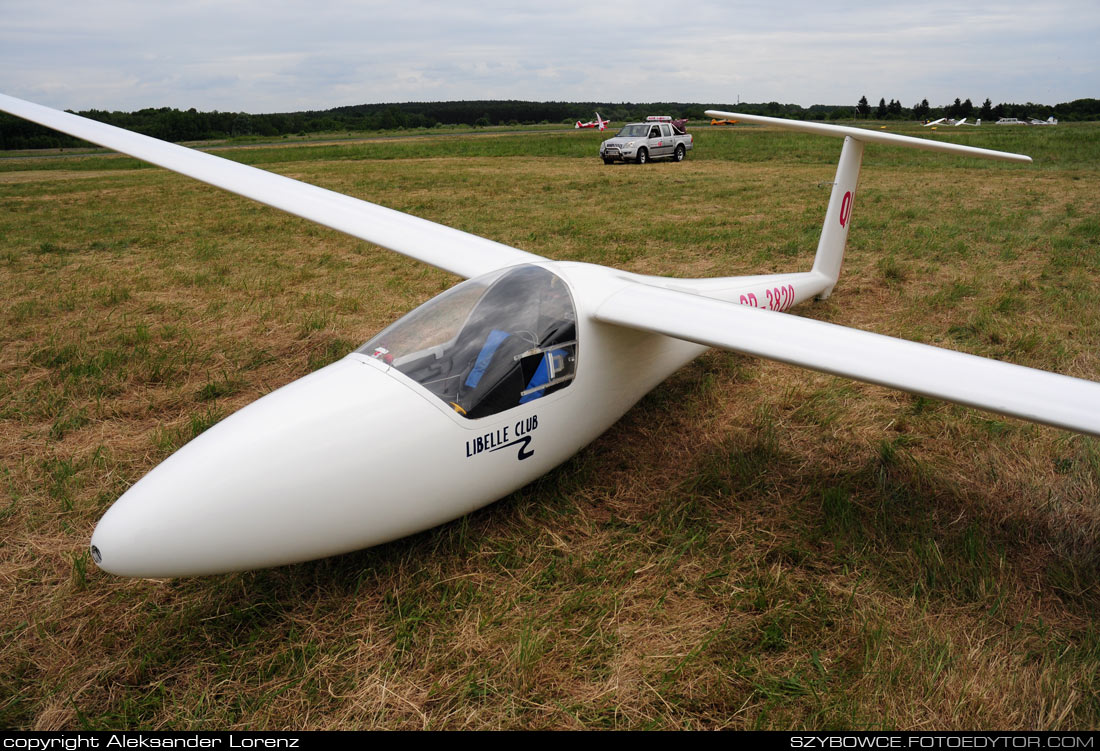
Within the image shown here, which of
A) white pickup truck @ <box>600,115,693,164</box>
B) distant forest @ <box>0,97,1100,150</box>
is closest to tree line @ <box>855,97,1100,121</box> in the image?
distant forest @ <box>0,97,1100,150</box>

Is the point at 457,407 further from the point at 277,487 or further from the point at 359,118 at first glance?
the point at 359,118

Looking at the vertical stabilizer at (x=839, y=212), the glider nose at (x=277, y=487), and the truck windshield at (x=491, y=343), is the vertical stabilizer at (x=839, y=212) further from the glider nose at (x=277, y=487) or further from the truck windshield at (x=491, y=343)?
the glider nose at (x=277, y=487)

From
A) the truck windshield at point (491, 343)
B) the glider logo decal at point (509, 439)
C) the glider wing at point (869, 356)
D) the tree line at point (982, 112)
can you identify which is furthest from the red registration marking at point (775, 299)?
the tree line at point (982, 112)

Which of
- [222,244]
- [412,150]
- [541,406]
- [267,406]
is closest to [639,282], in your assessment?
[541,406]

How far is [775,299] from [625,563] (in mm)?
3601

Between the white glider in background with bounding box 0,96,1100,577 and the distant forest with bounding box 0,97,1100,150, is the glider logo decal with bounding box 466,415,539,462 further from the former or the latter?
the distant forest with bounding box 0,97,1100,150

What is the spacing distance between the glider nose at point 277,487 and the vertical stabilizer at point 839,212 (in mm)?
5736

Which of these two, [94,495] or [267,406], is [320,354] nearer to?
[94,495]

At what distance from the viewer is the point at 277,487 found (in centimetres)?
290

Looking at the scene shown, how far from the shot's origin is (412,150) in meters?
34.0

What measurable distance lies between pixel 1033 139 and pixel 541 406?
38.9m

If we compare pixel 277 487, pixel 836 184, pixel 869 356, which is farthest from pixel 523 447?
pixel 836 184
